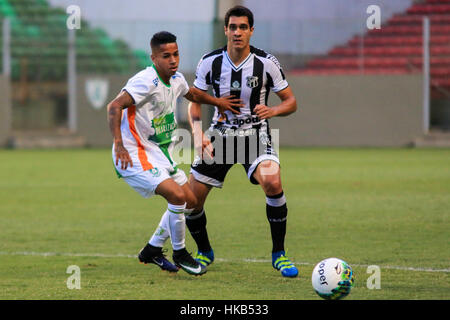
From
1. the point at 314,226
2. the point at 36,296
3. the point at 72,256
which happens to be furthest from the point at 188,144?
the point at 36,296

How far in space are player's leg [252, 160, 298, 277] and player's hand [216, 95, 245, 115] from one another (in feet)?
1.72

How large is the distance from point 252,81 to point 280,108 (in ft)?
1.09

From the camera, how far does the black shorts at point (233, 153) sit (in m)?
6.71

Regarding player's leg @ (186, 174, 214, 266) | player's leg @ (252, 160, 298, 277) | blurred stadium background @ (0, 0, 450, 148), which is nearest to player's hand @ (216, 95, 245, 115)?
player's leg @ (252, 160, 298, 277)

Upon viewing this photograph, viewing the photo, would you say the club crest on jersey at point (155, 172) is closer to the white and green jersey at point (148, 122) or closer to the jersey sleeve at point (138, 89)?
the white and green jersey at point (148, 122)

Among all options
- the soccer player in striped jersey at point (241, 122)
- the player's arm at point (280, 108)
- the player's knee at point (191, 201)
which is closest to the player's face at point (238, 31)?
the soccer player in striped jersey at point (241, 122)

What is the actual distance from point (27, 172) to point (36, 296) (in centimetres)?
1145

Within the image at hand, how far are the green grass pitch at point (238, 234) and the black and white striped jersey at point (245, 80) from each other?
1.26 meters

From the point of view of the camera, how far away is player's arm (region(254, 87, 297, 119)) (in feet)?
21.5

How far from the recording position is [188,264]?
637cm

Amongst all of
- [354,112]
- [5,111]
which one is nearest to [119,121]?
[354,112]

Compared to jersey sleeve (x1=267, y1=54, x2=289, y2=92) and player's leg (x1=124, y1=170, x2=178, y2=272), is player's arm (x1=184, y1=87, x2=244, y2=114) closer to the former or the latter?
jersey sleeve (x1=267, y1=54, x2=289, y2=92)

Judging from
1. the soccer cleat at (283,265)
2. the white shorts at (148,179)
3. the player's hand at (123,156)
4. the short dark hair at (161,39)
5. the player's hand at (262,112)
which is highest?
the short dark hair at (161,39)
